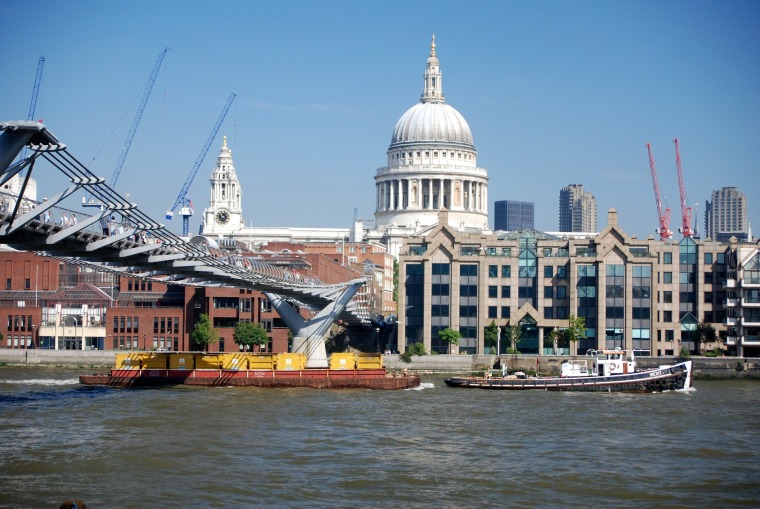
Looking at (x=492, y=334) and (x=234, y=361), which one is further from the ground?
(x=492, y=334)

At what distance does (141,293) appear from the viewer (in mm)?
110750

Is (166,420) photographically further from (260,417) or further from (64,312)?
(64,312)

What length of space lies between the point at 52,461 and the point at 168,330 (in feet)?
202

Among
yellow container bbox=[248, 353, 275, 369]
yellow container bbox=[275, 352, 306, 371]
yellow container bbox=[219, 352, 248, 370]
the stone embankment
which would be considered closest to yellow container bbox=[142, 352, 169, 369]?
yellow container bbox=[219, 352, 248, 370]

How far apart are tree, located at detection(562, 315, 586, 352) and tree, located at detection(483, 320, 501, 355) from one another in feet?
15.6

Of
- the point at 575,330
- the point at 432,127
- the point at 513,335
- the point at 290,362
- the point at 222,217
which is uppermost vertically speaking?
the point at 432,127

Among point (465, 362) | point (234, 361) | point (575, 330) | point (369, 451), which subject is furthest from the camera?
point (575, 330)

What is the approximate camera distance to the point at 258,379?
7675 centimetres

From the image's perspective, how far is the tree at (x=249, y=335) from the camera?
97312 mm

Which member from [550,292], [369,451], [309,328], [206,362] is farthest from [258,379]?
[550,292]

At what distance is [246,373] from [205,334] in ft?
71.9

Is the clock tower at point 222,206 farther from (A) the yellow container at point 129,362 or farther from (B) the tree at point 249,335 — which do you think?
(A) the yellow container at point 129,362

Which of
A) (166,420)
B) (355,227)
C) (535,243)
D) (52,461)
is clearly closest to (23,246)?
(166,420)

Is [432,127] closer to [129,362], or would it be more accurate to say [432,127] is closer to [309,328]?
[309,328]
